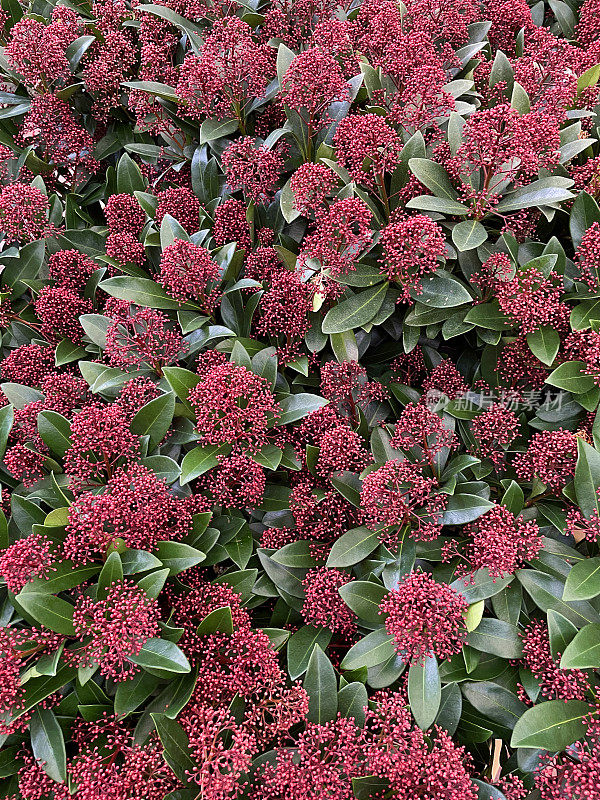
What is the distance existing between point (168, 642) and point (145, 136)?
2336mm

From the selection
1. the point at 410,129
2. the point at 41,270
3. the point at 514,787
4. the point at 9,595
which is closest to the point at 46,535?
the point at 9,595

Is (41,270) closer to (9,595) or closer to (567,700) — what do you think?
(9,595)

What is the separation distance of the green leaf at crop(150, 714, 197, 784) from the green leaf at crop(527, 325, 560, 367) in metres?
1.61

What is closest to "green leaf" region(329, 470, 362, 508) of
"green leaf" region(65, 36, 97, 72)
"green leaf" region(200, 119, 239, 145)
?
"green leaf" region(200, 119, 239, 145)

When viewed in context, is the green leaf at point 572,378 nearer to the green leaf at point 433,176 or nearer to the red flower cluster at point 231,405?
the green leaf at point 433,176

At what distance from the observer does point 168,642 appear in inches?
70.9

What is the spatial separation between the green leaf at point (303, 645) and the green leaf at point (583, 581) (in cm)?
77

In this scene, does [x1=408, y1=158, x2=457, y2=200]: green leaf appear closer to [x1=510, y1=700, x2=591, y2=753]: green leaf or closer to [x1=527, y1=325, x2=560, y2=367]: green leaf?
[x1=527, y1=325, x2=560, y2=367]: green leaf

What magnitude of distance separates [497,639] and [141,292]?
1740 millimetres

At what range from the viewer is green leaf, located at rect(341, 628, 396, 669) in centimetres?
189

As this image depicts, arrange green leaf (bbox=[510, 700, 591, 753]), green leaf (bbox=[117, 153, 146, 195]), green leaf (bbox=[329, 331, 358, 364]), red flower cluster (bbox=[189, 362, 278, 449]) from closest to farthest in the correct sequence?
green leaf (bbox=[510, 700, 591, 753])
red flower cluster (bbox=[189, 362, 278, 449])
green leaf (bbox=[329, 331, 358, 364])
green leaf (bbox=[117, 153, 146, 195])

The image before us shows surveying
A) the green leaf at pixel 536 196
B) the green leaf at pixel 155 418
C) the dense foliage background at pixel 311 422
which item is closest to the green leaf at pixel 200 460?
the dense foliage background at pixel 311 422

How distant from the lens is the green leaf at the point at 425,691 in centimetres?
177

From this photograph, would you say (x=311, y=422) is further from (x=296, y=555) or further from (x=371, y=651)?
(x=371, y=651)
